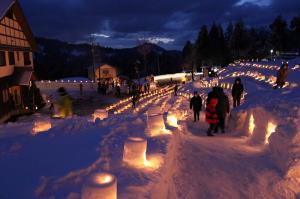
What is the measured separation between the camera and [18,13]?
26.8m

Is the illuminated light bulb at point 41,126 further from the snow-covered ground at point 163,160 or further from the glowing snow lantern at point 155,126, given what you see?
the glowing snow lantern at point 155,126

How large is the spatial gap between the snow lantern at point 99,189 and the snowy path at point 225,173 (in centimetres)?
196

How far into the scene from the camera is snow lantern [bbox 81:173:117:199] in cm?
457

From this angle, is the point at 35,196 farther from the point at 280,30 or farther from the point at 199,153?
the point at 280,30

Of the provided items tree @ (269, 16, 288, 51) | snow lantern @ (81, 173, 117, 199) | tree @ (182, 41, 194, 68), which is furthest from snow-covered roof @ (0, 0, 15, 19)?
tree @ (182, 41, 194, 68)

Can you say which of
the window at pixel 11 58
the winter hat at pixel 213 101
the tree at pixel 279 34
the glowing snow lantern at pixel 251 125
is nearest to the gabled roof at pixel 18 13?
the window at pixel 11 58

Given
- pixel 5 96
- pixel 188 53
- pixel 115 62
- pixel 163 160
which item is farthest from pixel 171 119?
pixel 115 62

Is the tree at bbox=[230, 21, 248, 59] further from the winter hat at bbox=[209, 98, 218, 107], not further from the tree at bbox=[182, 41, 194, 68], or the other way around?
the winter hat at bbox=[209, 98, 218, 107]

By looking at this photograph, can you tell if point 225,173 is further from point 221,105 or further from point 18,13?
point 18,13

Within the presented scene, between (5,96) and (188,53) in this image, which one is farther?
(188,53)

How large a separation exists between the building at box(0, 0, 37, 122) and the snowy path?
1705cm

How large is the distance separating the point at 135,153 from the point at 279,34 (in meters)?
59.0

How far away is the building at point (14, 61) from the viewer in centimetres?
2333

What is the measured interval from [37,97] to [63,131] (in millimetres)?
21311
